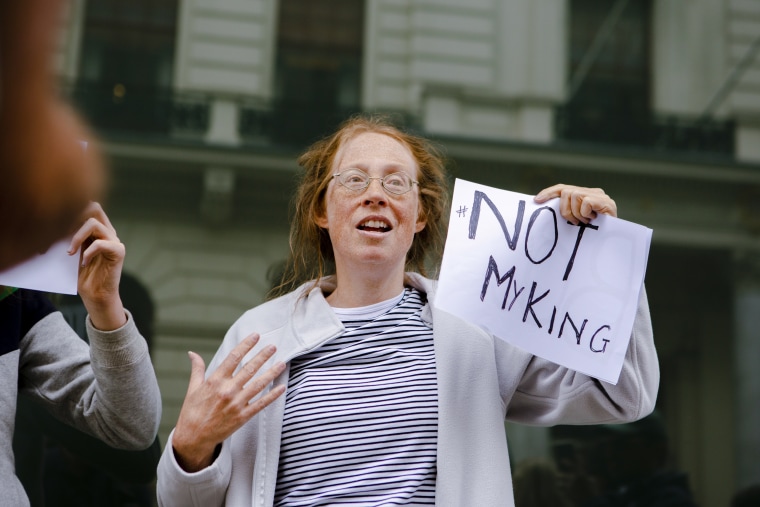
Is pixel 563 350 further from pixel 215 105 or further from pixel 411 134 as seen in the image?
pixel 215 105

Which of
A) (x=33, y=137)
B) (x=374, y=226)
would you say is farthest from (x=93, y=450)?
(x=33, y=137)

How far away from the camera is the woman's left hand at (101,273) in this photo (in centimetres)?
150

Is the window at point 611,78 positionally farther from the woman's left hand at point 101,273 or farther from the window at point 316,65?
the woman's left hand at point 101,273

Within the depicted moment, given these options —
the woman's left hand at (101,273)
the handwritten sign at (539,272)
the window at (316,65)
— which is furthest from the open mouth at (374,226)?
the window at (316,65)

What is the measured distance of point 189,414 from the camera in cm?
145

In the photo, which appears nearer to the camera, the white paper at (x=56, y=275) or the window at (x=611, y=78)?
the white paper at (x=56, y=275)

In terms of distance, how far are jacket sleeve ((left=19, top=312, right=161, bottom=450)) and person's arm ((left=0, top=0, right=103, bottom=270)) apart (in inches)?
47.2

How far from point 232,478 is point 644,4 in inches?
94.7

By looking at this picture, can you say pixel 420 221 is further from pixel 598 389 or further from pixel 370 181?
pixel 598 389

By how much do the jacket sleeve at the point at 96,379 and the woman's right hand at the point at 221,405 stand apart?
148 mm

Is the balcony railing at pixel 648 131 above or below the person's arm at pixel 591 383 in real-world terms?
above

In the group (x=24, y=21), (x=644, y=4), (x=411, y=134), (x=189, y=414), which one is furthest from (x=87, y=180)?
(x=644, y=4)

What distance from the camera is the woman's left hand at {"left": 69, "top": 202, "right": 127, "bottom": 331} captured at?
1.50m

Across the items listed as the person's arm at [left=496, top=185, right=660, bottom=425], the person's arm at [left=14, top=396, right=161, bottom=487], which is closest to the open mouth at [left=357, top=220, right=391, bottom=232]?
the person's arm at [left=496, top=185, right=660, bottom=425]
